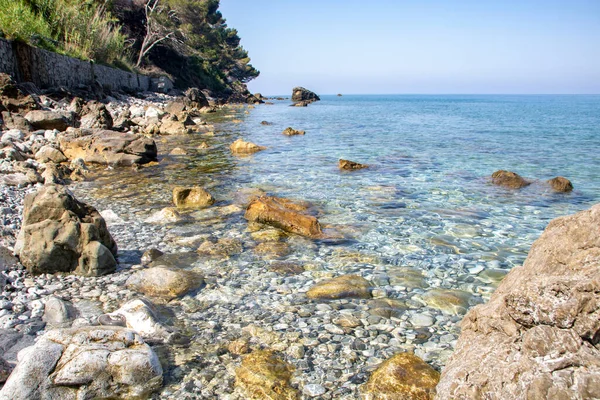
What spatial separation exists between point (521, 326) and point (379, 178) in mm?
10271

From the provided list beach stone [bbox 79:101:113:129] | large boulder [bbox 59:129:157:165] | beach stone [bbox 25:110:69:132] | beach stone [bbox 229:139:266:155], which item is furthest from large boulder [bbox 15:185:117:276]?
beach stone [bbox 79:101:113:129]

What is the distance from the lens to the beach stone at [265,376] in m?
3.53

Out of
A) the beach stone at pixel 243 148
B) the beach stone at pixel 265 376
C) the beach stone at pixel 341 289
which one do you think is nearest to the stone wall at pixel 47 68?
the beach stone at pixel 243 148

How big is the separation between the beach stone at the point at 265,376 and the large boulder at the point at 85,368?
2.29 ft

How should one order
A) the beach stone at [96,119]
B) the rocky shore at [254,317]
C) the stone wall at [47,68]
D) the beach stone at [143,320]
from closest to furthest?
the rocky shore at [254,317], the beach stone at [143,320], the beach stone at [96,119], the stone wall at [47,68]

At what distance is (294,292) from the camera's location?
5406mm

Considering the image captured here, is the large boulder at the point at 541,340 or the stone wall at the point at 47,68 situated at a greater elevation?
the stone wall at the point at 47,68

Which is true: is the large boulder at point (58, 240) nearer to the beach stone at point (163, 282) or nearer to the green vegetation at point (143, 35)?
the beach stone at point (163, 282)

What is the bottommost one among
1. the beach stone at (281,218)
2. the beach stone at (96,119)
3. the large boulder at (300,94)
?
the beach stone at (281,218)

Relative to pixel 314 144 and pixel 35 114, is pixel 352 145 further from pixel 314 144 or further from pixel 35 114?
pixel 35 114

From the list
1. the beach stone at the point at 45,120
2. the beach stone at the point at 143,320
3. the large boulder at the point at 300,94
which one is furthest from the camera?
the large boulder at the point at 300,94

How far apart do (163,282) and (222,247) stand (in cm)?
159

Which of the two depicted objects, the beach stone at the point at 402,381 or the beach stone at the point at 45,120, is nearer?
the beach stone at the point at 402,381

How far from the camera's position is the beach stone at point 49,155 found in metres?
12.8
